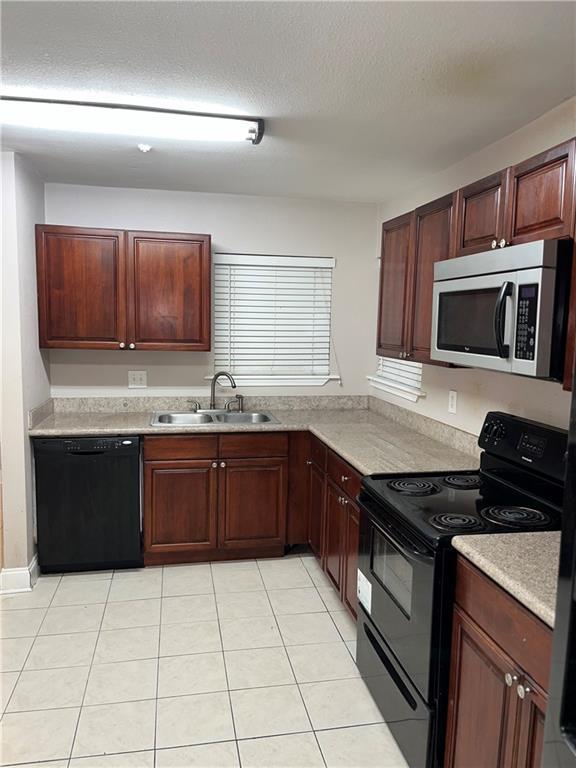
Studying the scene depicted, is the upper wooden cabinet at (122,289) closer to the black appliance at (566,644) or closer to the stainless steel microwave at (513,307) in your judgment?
the stainless steel microwave at (513,307)

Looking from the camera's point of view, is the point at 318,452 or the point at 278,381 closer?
the point at 318,452

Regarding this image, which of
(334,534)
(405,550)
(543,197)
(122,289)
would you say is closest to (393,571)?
(405,550)

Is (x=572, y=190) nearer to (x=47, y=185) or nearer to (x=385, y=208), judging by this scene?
A: (x=385, y=208)

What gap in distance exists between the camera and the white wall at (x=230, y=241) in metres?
3.64

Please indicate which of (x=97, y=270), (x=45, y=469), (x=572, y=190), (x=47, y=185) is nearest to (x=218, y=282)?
(x=97, y=270)

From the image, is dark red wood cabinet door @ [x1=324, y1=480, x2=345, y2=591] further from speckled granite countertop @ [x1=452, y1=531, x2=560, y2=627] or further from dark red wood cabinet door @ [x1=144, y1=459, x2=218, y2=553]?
speckled granite countertop @ [x1=452, y1=531, x2=560, y2=627]

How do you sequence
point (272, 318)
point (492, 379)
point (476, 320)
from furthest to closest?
point (272, 318)
point (492, 379)
point (476, 320)

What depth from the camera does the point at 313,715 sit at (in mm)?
2164

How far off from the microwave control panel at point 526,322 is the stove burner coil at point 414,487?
0.65m

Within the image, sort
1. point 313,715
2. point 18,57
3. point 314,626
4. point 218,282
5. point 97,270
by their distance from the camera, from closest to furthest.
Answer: point 18,57, point 313,715, point 314,626, point 97,270, point 218,282

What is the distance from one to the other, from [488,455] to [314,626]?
4.11 ft

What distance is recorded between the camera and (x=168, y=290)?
3.46 m

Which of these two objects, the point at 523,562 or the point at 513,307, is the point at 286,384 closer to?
the point at 513,307

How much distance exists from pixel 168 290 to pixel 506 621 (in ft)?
8.89
